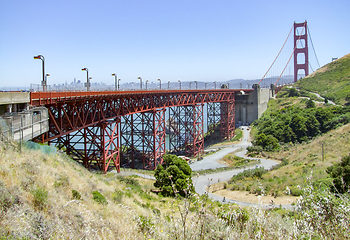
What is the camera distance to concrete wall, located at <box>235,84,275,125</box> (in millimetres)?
58531

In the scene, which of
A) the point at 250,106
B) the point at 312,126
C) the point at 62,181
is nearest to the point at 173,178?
the point at 62,181

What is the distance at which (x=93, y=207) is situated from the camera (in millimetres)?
8664

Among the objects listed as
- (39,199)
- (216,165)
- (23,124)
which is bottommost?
(216,165)

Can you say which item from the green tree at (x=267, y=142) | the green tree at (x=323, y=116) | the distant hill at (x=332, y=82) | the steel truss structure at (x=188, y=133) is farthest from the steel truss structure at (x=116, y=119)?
the distant hill at (x=332, y=82)

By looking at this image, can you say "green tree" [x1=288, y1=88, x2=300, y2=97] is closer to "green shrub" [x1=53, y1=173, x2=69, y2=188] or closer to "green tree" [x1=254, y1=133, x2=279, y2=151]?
"green tree" [x1=254, y1=133, x2=279, y2=151]

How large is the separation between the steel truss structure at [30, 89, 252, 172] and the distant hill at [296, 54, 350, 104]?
81.4ft

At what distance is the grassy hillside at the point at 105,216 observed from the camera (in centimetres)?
479

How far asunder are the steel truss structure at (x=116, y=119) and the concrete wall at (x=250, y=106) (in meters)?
7.08

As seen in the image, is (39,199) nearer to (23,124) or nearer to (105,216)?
(105,216)

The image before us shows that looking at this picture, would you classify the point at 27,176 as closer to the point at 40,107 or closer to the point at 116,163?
the point at 40,107

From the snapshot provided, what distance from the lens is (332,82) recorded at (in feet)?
232

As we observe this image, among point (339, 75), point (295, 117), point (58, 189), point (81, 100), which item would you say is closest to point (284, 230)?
point (58, 189)

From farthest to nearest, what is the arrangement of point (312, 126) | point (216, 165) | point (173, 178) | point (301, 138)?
point (312, 126), point (301, 138), point (216, 165), point (173, 178)

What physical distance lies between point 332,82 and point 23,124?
7463 centimetres
